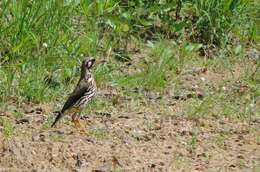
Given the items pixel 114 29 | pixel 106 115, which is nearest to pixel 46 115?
pixel 106 115

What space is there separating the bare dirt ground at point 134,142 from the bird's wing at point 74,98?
21 cm

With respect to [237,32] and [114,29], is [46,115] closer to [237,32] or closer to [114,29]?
[114,29]

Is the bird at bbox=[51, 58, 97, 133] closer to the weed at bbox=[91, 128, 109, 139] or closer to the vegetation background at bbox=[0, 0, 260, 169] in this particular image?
the weed at bbox=[91, 128, 109, 139]

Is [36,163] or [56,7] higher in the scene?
[56,7]

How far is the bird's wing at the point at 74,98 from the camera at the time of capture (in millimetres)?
7935

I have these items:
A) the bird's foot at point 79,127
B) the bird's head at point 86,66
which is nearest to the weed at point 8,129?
the bird's foot at point 79,127

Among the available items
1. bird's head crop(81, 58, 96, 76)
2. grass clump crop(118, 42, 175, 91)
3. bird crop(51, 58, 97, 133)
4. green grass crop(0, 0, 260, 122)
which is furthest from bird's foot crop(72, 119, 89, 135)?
grass clump crop(118, 42, 175, 91)

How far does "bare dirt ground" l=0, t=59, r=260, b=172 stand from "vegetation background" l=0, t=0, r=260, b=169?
0.25 ft

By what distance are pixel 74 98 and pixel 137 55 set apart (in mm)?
2446

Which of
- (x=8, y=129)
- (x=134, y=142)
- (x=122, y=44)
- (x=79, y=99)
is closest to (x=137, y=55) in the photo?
(x=122, y=44)

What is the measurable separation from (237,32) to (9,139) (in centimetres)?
454

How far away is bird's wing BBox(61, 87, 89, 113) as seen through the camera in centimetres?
794

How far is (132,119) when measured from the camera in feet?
27.7

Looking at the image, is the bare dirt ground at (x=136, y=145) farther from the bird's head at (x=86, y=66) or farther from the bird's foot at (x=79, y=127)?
the bird's head at (x=86, y=66)
